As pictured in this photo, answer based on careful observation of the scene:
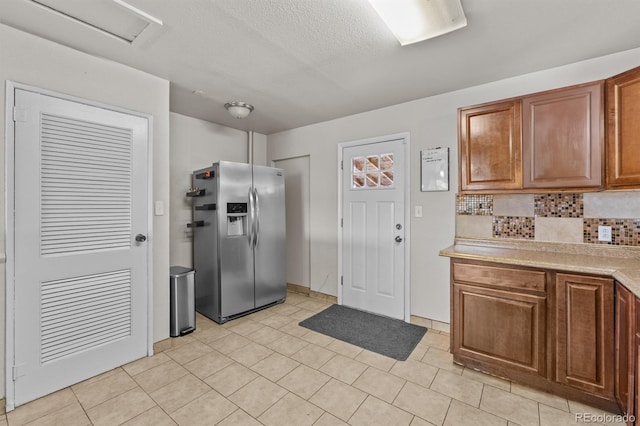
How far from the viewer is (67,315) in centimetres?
203

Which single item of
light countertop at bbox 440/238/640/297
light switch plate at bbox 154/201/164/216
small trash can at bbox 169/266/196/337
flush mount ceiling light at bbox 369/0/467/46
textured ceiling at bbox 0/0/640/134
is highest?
textured ceiling at bbox 0/0/640/134

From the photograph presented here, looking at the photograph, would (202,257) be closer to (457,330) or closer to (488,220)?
(457,330)

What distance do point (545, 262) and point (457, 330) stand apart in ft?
2.66

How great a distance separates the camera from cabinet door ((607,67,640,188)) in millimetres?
1764

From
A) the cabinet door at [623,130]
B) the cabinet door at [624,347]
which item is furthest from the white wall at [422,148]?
the cabinet door at [624,347]

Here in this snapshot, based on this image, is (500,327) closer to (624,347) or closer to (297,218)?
(624,347)

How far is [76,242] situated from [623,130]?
149 inches

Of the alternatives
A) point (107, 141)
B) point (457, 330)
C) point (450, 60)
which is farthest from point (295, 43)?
point (457, 330)

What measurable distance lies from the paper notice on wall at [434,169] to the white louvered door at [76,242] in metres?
2.61

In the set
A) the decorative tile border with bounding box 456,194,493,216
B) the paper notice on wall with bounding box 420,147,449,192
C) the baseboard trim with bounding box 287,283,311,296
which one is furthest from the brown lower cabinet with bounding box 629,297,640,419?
the baseboard trim with bounding box 287,283,311,296

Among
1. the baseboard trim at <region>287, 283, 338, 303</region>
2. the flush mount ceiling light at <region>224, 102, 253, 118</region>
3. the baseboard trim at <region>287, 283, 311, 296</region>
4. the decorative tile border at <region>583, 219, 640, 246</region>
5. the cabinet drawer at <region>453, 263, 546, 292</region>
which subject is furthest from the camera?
the baseboard trim at <region>287, 283, 311, 296</region>

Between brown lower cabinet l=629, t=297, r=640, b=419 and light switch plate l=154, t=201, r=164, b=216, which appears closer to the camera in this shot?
brown lower cabinet l=629, t=297, r=640, b=419

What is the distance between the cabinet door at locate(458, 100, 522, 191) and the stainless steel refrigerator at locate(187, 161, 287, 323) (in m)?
2.16

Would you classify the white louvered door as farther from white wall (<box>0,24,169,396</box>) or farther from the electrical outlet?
the electrical outlet
